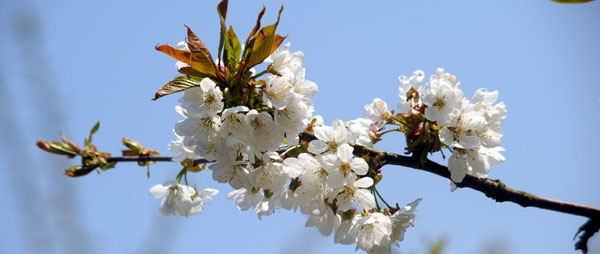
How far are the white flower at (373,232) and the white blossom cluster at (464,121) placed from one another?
32 centimetres

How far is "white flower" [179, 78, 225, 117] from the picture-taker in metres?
1.48

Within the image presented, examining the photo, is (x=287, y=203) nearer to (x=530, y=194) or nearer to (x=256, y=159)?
(x=256, y=159)

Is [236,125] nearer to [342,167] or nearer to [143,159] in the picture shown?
[342,167]

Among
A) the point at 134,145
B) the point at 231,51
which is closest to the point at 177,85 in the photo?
the point at 231,51

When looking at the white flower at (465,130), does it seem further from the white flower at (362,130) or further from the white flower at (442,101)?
the white flower at (362,130)

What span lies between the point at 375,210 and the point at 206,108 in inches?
31.7

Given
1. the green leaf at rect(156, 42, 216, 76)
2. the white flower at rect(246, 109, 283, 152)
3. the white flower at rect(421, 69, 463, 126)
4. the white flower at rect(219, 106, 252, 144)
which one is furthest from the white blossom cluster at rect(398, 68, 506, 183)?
the green leaf at rect(156, 42, 216, 76)

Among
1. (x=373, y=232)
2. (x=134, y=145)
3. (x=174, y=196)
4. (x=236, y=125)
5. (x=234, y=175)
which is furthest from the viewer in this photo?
(x=174, y=196)

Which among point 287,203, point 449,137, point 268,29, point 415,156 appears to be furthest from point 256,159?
point 449,137

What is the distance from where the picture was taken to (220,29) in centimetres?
156

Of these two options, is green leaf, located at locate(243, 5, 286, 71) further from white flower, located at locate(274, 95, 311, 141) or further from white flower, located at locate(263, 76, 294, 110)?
white flower, located at locate(274, 95, 311, 141)

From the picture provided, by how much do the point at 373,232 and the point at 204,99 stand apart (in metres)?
0.83

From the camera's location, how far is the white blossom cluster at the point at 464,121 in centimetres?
162

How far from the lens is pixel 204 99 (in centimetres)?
154
